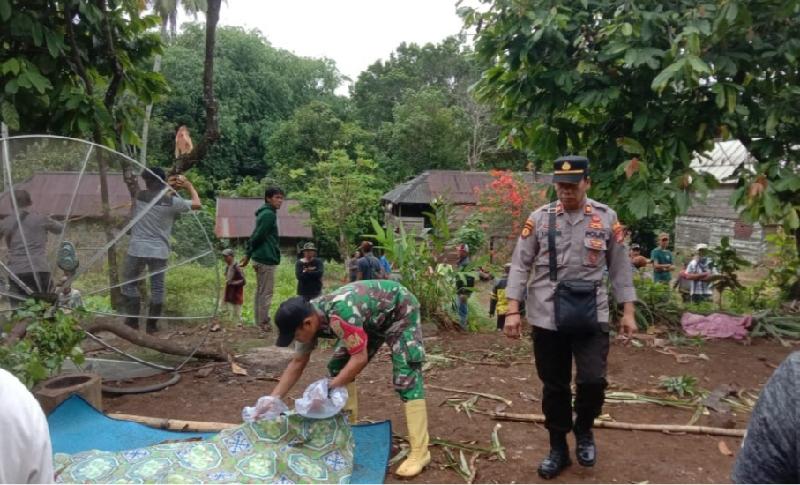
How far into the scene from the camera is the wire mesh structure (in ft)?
14.7

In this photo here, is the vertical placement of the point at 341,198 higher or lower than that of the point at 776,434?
higher

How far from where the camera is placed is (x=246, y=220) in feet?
68.7

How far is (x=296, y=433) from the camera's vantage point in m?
3.25

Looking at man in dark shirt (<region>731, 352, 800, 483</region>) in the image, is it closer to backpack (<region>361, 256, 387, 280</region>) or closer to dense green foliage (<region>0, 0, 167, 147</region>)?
dense green foliage (<region>0, 0, 167, 147</region>)

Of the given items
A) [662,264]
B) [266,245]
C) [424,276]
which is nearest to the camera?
[266,245]

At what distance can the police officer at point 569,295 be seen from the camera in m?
3.17

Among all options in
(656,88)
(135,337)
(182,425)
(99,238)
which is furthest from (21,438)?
(656,88)

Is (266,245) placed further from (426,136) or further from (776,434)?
(426,136)

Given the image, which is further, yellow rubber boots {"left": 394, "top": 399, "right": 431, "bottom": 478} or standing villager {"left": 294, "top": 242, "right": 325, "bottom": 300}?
standing villager {"left": 294, "top": 242, "right": 325, "bottom": 300}

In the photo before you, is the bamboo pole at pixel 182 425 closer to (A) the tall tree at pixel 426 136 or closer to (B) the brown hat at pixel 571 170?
(B) the brown hat at pixel 571 170

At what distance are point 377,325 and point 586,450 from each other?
1.29m

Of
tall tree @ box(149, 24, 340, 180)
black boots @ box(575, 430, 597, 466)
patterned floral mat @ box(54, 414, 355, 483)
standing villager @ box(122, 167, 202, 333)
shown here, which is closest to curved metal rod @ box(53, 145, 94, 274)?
standing villager @ box(122, 167, 202, 333)

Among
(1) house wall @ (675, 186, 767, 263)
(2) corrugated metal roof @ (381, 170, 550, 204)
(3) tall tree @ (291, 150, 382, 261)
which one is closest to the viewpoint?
(3) tall tree @ (291, 150, 382, 261)

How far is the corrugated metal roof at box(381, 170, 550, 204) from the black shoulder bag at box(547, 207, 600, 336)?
15434 millimetres
